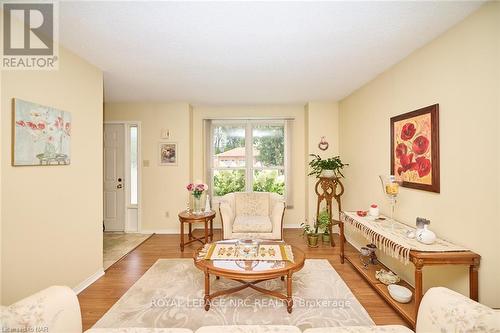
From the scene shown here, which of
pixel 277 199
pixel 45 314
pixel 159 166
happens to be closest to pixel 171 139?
pixel 159 166

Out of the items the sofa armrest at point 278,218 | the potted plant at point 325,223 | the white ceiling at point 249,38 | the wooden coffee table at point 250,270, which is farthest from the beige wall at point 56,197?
the potted plant at point 325,223

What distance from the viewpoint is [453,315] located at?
1.17 metres

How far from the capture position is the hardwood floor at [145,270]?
6.97 feet

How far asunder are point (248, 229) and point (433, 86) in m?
2.80

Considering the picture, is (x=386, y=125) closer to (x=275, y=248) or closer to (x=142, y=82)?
(x=275, y=248)

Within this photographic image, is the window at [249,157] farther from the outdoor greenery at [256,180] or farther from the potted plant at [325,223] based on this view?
the potted plant at [325,223]

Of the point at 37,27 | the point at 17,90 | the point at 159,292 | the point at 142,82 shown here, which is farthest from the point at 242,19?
the point at 159,292

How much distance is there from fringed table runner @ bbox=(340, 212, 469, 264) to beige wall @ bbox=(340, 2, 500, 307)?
0.48 feet

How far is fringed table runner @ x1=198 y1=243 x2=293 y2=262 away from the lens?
7.60ft

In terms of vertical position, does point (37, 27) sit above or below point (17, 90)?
above

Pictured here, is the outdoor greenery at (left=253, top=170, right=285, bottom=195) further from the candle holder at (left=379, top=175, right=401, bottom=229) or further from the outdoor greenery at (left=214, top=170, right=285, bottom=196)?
the candle holder at (left=379, top=175, right=401, bottom=229)

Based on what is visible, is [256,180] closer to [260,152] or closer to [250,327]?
[260,152]

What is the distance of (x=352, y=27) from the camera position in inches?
77.0

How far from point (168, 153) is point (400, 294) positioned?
420 cm
